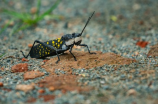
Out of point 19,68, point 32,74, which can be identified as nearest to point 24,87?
point 32,74

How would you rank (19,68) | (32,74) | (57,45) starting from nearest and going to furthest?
(32,74), (19,68), (57,45)

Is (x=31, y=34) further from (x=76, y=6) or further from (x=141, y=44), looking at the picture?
(x=141, y=44)

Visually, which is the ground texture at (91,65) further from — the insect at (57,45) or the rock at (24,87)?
the insect at (57,45)

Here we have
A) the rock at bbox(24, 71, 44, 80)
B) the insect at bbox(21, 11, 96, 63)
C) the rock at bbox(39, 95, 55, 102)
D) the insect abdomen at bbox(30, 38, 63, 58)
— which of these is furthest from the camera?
the insect abdomen at bbox(30, 38, 63, 58)


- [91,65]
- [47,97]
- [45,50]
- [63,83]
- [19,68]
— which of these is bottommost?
[47,97]

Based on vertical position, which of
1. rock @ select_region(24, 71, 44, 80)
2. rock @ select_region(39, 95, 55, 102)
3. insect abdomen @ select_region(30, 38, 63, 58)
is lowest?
rock @ select_region(39, 95, 55, 102)

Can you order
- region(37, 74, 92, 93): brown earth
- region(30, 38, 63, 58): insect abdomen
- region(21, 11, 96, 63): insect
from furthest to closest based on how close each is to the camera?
region(30, 38, 63, 58): insect abdomen < region(21, 11, 96, 63): insect < region(37, 74, 92, 93): brown earth

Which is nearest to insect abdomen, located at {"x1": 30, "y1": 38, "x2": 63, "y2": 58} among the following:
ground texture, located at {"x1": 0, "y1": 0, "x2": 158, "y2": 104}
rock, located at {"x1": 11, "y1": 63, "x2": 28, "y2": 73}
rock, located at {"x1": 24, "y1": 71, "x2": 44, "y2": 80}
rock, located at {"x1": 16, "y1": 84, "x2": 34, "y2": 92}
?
ground texture, located at {"x1": 0, "y1": 0, "x2": 158, "y2": 104}

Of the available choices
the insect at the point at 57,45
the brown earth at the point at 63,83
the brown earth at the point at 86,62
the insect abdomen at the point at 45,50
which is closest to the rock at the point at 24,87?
the brown earth at the point at 63,83

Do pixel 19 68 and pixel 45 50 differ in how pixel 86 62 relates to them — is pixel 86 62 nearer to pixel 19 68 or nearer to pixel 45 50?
pixel 45 50

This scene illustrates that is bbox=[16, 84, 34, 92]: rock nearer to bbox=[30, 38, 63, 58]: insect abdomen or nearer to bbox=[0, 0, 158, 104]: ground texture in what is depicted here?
bbox=[0, 0, 158, 104]: ground texture

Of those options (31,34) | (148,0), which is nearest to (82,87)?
(31,34)
